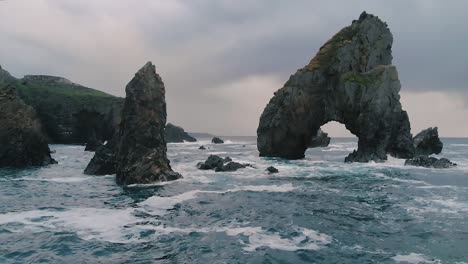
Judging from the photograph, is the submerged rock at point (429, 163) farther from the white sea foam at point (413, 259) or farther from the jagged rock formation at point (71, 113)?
the jagged rock formation at point (71, 113)

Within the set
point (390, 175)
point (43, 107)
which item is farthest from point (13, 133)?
point (43, 107)

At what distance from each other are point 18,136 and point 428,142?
79.3 metres

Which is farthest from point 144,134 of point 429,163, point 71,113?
point 71,113

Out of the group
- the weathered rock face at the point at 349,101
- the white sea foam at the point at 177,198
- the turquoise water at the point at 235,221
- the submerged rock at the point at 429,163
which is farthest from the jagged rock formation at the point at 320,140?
the white sea foam at the point at 177,198

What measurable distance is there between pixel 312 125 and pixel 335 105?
568 centimetres

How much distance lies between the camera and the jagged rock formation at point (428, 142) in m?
83.6

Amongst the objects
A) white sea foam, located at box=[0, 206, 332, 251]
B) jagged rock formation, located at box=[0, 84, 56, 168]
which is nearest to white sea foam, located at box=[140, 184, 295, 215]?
white sea foam, located at box=[0, 206, 332, 251]

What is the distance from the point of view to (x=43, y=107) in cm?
11831

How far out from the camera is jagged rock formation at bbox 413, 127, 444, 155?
83.6 metres

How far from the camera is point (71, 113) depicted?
Result: 120 meters

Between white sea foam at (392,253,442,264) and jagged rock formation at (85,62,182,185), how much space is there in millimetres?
25739

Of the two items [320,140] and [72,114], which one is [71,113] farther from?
[320,140]

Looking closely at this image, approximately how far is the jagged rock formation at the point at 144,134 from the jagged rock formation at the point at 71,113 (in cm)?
8048

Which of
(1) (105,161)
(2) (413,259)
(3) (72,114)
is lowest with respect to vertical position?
(2) (413,259)
